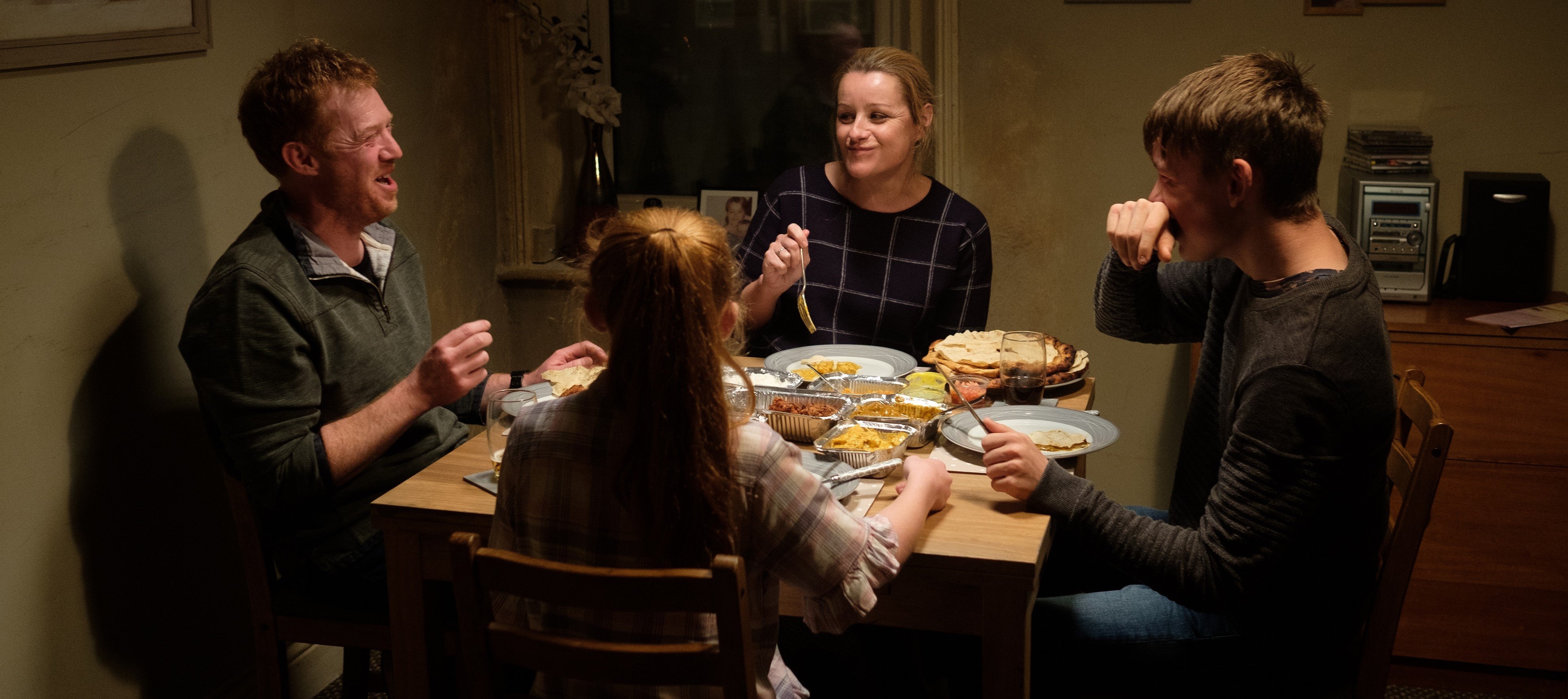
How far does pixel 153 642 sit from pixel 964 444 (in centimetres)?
161

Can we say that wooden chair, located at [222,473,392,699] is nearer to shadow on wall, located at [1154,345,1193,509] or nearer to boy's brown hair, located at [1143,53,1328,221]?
boy's brown hair, located at [1143,53,1328,221]

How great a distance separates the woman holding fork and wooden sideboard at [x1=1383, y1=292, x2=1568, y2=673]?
1076 millimetres

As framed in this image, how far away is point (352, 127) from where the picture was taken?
197 centimetres

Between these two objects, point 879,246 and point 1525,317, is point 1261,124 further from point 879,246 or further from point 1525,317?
point 1525,317

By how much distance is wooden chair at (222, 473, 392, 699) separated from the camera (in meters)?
1.90

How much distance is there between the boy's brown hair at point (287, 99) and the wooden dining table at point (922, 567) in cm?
61

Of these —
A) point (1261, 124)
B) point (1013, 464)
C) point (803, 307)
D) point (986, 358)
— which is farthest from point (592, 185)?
point (1261, 124)

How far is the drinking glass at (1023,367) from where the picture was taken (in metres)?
1.95

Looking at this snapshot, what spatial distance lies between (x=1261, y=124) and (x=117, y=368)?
197 centimetres

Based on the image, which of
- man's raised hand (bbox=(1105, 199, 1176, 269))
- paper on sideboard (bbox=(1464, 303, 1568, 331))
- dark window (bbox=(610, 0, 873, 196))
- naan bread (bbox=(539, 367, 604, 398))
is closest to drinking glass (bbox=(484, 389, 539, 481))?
naan bread (bbox=(539, 367, 604, 398))

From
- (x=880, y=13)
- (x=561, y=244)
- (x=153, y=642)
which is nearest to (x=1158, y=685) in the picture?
(x=153, y=642)

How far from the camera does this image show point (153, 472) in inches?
85.0

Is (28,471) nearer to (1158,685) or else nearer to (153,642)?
(153,642)

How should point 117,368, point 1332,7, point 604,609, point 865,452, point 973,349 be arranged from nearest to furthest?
1. point 604,609
2. point 865,452
3. point 117,368
4. point 973,349
5. point 1332,7
